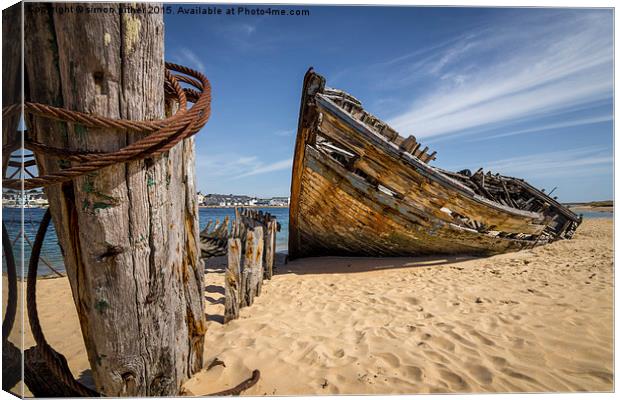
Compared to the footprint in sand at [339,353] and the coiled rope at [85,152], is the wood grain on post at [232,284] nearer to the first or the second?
the footprint in sand at [339,353]

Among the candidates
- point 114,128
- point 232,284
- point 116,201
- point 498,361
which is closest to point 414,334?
point 498,361

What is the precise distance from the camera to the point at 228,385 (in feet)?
7.89

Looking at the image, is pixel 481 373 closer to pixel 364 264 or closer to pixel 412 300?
pixel 412 300

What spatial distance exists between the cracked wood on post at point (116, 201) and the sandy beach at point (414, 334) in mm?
751

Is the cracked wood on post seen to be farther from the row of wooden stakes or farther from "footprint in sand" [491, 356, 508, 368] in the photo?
"footprint in sand" [491, 356, 508, 368]

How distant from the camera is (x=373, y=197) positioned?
640 centimetres

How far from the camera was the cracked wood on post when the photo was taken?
1.46 meters

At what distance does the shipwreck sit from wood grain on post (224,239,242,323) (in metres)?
2.70

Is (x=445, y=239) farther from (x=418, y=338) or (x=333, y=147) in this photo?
(x=418, y=338)

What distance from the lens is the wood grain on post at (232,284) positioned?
4160 mm

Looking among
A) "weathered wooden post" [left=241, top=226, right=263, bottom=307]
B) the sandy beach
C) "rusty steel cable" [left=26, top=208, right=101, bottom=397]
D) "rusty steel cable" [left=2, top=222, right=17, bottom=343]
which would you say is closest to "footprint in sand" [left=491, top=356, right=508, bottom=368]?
the sandy beach

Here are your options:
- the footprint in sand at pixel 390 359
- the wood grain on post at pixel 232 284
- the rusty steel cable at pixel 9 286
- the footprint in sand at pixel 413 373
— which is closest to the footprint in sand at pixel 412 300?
the footprint in sand at pixel 390 359

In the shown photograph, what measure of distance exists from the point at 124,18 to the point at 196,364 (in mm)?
2299

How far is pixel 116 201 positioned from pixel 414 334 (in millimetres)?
3057
